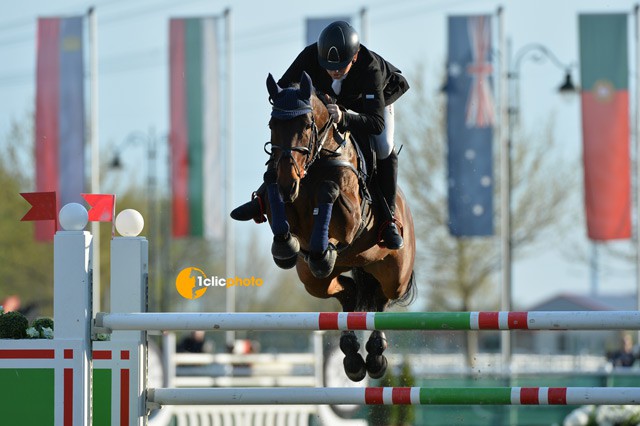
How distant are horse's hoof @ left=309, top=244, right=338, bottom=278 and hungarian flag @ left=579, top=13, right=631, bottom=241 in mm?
13519

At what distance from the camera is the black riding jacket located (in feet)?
21.7

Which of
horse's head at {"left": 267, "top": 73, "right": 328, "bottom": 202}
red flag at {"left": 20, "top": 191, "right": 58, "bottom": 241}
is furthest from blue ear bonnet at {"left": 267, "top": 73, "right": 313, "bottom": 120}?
red flag at {"left": 20, "top": 191, "right": 58, "bottom": 241}

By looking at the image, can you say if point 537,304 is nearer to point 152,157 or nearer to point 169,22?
point 152,157

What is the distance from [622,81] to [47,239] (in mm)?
9293

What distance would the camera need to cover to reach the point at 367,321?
5.07 m

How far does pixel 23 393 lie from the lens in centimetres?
517

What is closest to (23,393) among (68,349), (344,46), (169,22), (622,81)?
(68,349)

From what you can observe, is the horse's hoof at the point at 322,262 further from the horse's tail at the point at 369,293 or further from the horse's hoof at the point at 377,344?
the horse's tail at the point at 369,293

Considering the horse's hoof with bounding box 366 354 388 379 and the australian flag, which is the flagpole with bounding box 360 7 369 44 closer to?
the australian flag

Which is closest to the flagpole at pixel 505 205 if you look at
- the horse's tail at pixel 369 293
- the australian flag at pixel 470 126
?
the australian flag at pixel 470 126

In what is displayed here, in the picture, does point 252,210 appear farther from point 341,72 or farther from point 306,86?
point 341,72

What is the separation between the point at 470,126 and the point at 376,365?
40.6ft

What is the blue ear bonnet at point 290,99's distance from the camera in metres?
6.05

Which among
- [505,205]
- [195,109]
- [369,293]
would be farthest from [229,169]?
[369,293]
